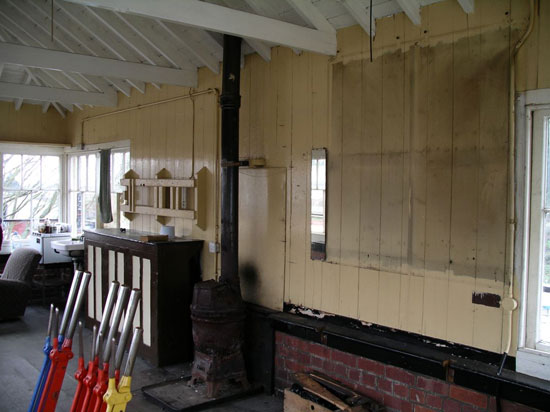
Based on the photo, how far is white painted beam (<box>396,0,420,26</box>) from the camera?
3683 millimetres

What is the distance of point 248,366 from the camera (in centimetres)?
525

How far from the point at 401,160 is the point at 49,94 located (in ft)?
17.6

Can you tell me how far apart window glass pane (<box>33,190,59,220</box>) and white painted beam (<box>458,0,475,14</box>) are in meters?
8.33

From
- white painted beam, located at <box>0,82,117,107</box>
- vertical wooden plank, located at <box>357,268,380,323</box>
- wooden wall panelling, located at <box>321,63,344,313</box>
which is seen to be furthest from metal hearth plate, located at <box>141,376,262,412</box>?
white painted beam, located at <box>0,82,117,107</box>

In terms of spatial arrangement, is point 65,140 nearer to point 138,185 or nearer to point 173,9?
point 138,185

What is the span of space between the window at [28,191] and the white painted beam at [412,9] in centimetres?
783

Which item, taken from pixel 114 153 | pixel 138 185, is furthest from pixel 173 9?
pixel 114 153

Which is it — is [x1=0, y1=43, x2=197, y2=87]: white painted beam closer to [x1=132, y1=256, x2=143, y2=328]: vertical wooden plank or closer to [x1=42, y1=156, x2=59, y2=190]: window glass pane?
[x1=132, y1=256, x2=143, y2=328]: vertical wooden plank

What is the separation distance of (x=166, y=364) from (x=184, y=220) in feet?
5.48

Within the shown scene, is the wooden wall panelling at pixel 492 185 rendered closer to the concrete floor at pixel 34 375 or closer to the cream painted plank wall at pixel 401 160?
the cream painted plank wall at pixel 401 160

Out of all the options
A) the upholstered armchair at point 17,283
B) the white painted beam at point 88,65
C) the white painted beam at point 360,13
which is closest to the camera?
the white painted beam at point 360,13

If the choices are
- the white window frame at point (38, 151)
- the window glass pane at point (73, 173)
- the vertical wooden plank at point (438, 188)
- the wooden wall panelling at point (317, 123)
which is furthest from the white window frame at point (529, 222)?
the white window frame at point (38, 151)

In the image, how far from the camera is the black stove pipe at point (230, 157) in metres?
4.91

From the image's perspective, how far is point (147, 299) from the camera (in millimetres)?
5699
